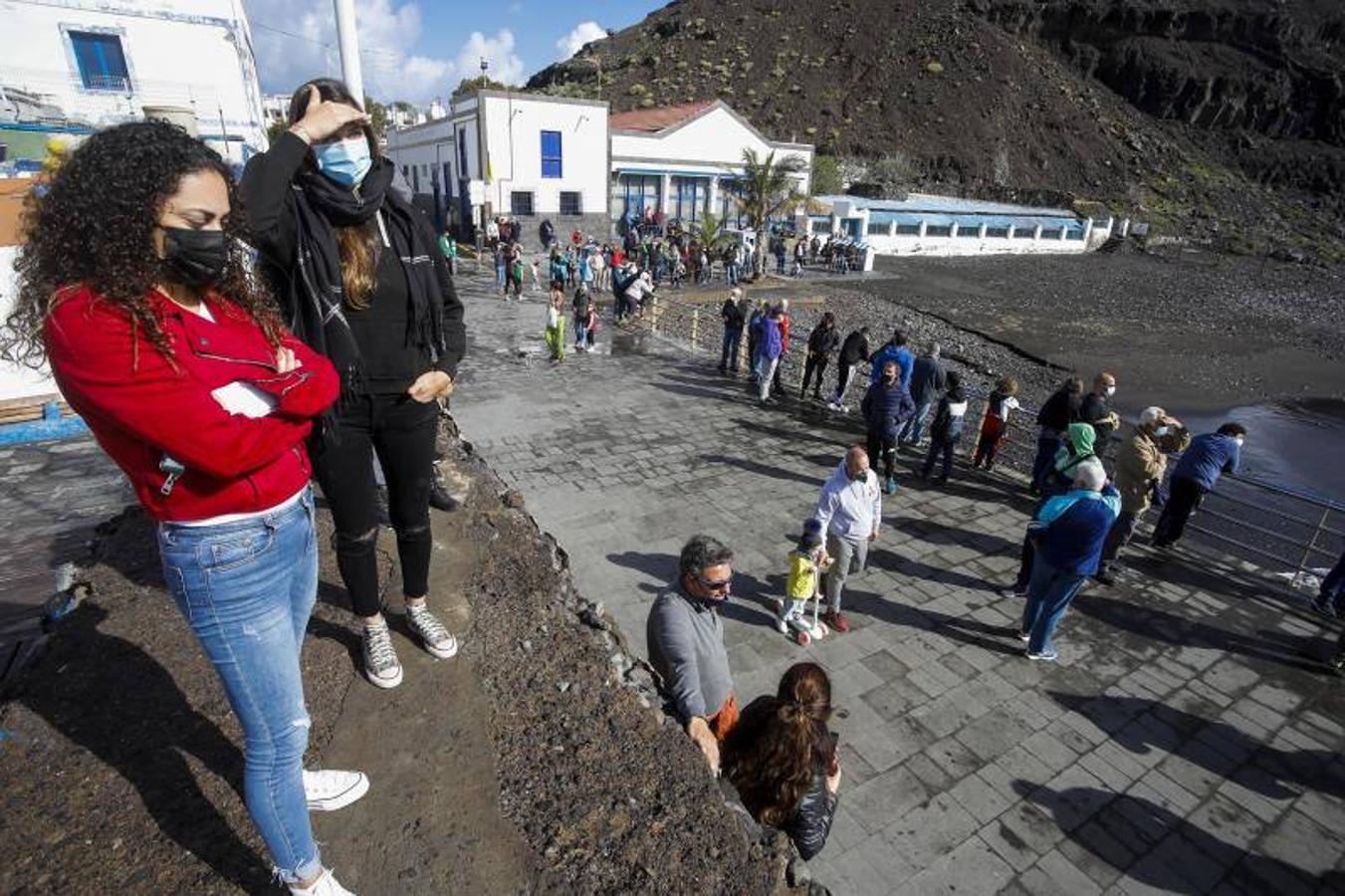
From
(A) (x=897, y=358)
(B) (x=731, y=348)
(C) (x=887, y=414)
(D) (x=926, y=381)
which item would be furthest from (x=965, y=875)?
(B) (x=731, y=348)

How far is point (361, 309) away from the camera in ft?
8.20

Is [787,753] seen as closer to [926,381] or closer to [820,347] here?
[926,381]

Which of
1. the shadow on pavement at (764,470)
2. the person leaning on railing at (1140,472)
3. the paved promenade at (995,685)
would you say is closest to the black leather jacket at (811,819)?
the paved promenade at (995,685)

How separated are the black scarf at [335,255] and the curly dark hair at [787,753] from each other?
228 centimetres

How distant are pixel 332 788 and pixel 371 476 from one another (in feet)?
3.85

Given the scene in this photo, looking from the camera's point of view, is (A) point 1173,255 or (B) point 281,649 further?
(A) point 1173,255

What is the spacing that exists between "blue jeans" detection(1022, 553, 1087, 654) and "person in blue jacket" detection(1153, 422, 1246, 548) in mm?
3070

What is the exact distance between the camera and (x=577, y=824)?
7.98ft

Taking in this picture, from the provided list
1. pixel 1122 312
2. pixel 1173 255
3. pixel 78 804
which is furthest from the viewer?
pixel 1173 255

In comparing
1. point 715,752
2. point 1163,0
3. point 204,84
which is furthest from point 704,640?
point 1163,0

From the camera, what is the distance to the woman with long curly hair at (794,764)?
2.91 metres

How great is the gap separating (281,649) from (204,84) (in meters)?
31.2

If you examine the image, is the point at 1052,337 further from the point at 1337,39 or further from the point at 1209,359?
the point at 1337,39

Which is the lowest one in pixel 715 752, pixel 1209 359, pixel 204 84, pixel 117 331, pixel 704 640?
pixel 1209 359
